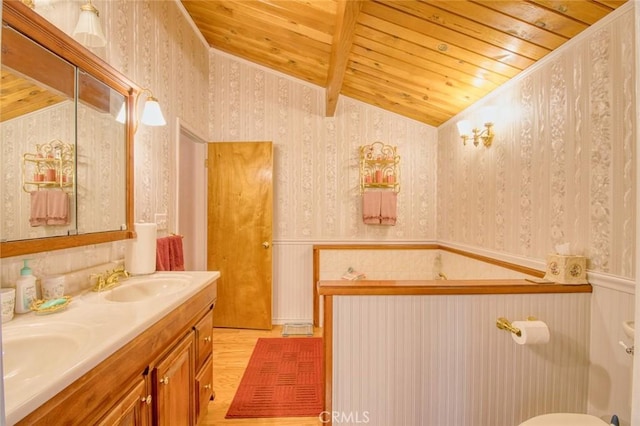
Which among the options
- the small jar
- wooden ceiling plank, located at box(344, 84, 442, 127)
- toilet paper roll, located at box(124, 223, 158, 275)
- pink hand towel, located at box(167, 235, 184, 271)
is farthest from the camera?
wooden ceiling plank, located at box(344, 84, 442, 127)

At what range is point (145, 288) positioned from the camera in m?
1.60

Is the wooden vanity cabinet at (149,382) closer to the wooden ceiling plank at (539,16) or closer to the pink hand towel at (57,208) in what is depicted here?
the pink hand towel at (57,208)

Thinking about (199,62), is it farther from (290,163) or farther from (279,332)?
(279,332)

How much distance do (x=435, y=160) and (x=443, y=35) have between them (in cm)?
159

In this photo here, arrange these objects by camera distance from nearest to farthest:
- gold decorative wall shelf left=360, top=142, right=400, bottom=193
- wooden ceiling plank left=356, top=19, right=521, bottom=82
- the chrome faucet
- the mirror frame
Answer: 1. the mirror frame
2. the chrome faucet
3. wooden ceiling plank left=356, top=19, right=521, bottom=82
4. gold decorative wall shelf left=360, top=142, right=400, bottom=193

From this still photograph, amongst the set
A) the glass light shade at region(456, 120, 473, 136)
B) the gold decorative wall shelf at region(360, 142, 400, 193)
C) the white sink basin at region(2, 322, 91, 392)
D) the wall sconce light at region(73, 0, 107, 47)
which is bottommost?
the white sink basin at region(2, 322, 91, 392)

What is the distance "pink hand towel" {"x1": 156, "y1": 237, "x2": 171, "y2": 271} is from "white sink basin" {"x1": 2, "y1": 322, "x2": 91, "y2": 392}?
3.06ft

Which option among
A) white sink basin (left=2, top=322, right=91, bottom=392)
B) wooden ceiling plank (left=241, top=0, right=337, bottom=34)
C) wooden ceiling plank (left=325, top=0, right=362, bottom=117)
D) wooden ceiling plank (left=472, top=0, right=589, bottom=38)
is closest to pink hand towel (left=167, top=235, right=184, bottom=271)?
white sink basin (left=2, top=322, right=91, bottom=392)

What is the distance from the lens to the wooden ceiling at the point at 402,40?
155 cm

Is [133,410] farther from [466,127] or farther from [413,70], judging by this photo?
[466,127]

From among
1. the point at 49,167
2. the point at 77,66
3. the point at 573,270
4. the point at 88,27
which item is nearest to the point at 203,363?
the point at 49,167

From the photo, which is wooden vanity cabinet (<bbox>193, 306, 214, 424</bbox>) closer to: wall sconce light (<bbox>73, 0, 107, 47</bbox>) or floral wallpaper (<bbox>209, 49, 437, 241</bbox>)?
wall sconce light (<bbox>73, 0, 107, 47</bbox>)

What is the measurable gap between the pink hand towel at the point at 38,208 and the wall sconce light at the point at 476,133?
8.47 feet

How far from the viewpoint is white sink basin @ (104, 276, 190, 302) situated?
1.50m
